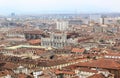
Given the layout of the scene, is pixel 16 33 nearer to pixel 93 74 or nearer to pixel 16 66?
pixel 16 66

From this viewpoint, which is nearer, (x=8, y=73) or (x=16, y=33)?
(x=8, y=73)

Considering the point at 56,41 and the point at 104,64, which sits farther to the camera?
the point at 56,41

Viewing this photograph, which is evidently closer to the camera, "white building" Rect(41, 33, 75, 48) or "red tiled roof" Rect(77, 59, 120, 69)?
"red tiled roof" Rect(77, 59, 120, 69)

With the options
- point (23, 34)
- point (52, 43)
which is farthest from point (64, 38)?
point (23, 34)

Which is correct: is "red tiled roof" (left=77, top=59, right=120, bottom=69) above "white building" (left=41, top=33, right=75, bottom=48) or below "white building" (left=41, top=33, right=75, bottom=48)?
above

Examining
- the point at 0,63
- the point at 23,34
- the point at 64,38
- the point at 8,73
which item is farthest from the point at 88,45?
the point at 8,73

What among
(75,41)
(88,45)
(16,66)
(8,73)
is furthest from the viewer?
(75,41)

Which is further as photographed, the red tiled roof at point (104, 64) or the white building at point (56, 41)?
the white building at point (56, 41)

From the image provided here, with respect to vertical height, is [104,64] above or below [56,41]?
above

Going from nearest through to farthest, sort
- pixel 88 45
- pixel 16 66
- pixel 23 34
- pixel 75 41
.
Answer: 1. pixel 16 66
2. pixel 88 45
3. pixel 75 41
4. pixel 23 34

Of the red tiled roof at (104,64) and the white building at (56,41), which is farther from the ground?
the red tiled roof at (104,64)

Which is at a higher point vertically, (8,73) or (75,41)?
(8,73)
